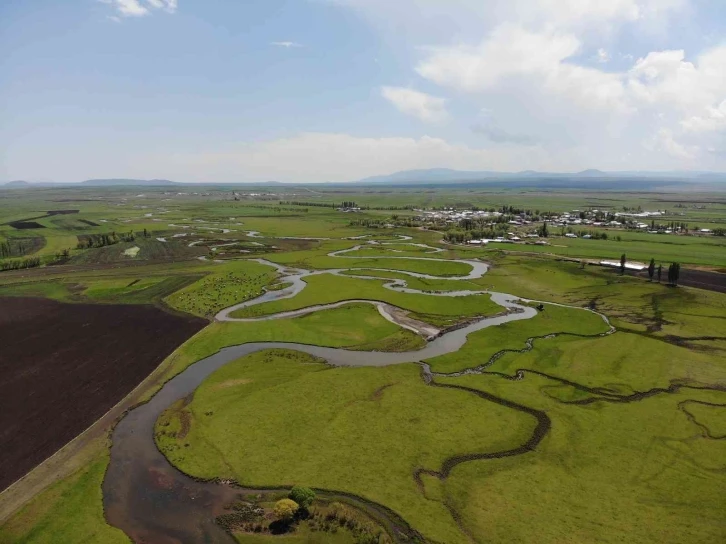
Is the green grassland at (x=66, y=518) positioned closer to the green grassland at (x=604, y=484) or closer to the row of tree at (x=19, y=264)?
the green grassland at (x=604, y=484)

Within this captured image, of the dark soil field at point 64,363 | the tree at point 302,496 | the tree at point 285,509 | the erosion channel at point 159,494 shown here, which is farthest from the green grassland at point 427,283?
the tree at point 285,509

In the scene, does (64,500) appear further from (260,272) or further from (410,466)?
(260,272)

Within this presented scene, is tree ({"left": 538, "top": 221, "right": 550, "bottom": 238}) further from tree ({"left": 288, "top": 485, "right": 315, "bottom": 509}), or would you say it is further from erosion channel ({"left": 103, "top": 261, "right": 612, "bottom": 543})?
tree ({"left": 288, "top": 485, "right": 315, "bottom": 509})

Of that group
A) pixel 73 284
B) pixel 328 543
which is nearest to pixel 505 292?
pixel 328 543

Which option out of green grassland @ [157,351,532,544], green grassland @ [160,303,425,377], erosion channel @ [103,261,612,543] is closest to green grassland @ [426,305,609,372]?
erosion channel @ [103,261,612,543]

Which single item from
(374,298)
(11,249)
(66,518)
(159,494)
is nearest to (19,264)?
(11,249)

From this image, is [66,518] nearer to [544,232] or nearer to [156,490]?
[156,490]
